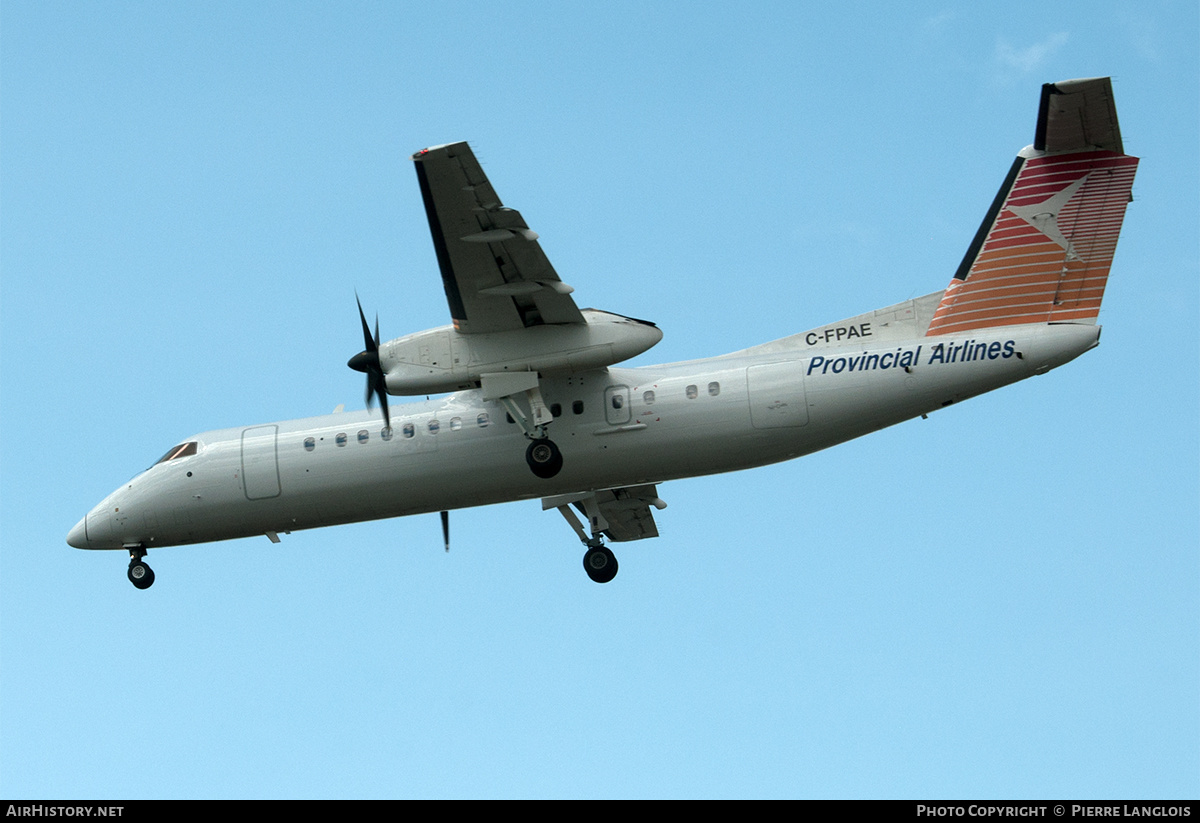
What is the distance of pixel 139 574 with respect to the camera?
2416 centimetres

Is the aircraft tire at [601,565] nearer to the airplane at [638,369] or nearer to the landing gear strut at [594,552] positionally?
the landing gear strut at [594,552]

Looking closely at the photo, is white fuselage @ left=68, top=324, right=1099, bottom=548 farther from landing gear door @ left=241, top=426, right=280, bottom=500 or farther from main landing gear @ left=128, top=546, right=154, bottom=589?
main landing gear @ left=128, top=546, right=154, bottom=589

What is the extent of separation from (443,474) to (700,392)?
15.3 ft

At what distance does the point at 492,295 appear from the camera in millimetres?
20422

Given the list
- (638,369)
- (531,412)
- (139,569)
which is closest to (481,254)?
(531,412)

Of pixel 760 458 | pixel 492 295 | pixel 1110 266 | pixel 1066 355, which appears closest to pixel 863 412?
pixel 760 458

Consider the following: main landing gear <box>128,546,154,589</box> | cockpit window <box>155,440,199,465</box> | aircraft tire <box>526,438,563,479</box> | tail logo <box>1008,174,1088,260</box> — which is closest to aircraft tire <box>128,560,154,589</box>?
main landing gear <box>128,546,154,589</box>

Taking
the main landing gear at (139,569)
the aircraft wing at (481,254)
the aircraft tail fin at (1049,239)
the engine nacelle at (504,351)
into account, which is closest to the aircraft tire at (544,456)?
the engine nacelle at (504,351)

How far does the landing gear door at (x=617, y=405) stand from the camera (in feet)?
70.8

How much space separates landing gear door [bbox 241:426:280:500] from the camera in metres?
23.0

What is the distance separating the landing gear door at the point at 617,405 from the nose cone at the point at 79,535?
10.4m

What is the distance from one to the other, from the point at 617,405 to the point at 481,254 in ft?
12.0

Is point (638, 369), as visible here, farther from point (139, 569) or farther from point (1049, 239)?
point (139, 569)
